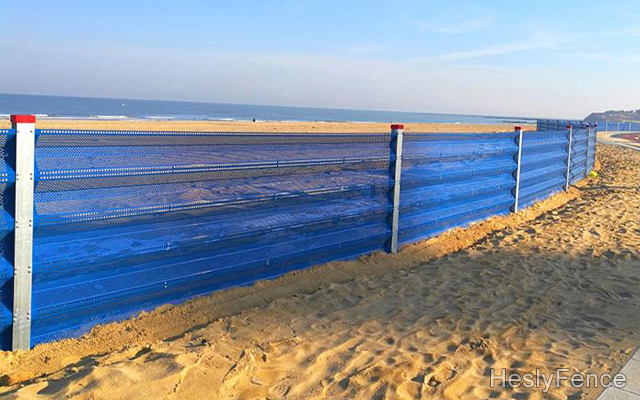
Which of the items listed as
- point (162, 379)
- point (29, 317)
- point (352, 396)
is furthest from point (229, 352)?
point (29, 317)

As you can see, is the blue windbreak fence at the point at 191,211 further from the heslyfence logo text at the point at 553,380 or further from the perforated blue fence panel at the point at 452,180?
the heslyfence logo text at the point at 553,380

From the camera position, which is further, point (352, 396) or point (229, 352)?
point (229, 352)

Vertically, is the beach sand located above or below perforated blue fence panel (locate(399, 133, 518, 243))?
above

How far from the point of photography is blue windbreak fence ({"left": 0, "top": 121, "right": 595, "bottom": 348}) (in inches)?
176

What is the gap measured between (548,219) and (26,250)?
899cm

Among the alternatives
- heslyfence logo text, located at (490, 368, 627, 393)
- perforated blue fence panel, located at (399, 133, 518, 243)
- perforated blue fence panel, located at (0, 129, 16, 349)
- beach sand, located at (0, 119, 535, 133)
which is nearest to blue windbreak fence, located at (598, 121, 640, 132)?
beach sand, located at (0, 119, 535, 133)

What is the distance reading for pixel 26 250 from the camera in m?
4.26

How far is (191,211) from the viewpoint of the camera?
5293 mm

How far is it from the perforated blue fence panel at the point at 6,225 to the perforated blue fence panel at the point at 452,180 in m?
4.74

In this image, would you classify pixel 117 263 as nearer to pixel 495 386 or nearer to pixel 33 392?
pixel 33 392

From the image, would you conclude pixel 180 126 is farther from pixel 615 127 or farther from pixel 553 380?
pixel 615 127

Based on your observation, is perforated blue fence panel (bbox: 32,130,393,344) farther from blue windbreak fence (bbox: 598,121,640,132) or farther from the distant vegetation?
the distant vegetation

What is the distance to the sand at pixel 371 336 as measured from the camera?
12.7 ft

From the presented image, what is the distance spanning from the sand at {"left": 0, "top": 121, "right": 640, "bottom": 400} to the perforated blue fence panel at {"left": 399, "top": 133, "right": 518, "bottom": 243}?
2.22 ft
